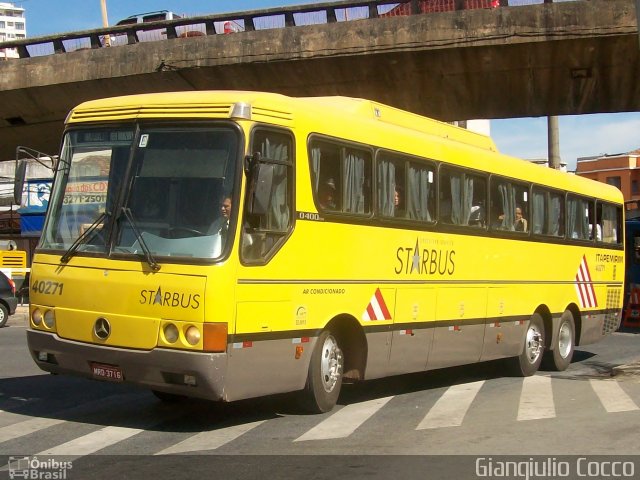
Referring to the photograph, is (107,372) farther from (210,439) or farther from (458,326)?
(458,326)

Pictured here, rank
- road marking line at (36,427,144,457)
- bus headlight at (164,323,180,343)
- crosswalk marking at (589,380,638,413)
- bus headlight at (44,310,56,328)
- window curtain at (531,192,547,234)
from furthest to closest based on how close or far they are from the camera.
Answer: window curtain at (531,192,547,234), crosswalk marking at (589,380,638,413), bus headlight at (44,310,56,328), bus headlight at (164,323,180,343), road marking line at (36,427,144,457)

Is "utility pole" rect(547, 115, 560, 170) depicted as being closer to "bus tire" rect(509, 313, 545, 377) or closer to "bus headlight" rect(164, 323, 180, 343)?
"bus tire" rect(509, 313, 545, 377)

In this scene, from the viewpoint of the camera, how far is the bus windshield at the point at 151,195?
757 cm

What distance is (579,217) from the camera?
15.0 meters

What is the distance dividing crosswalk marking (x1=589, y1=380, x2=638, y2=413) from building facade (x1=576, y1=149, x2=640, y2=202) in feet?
209

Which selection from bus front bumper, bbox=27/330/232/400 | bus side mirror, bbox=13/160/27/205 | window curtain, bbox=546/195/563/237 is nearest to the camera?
bus front bumper, bbox=27/330/232/400

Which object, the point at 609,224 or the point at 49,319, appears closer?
the point at 49,319

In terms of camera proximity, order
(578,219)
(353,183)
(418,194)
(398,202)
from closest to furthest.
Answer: (353,183) < (398,202) < (418,194) < (578,219)

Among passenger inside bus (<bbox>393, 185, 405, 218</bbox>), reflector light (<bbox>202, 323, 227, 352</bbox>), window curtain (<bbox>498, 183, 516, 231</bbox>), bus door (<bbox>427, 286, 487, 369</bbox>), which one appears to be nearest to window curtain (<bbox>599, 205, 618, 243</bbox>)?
window curtain (<bbox>498, 183, 516, 231</bbox>)

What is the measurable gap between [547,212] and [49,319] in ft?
28.6

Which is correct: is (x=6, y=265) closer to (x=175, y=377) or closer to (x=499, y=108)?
(x=499, y=108)

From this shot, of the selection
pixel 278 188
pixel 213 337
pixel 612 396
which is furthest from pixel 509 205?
pixel 213 337

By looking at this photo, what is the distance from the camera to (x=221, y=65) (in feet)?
69.8

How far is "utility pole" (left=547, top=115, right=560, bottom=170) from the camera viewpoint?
28859 mm
